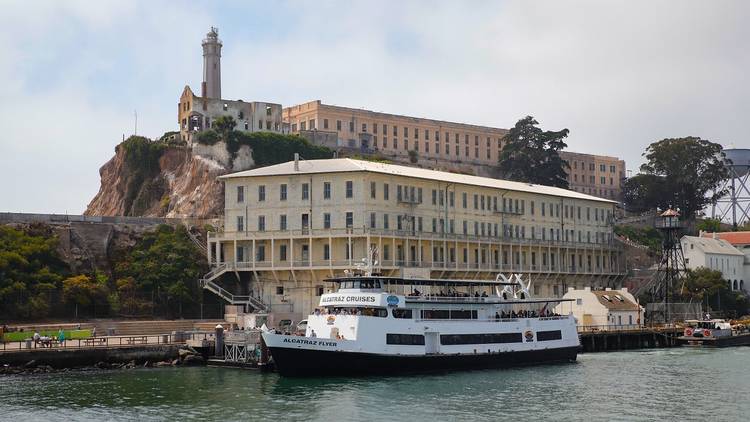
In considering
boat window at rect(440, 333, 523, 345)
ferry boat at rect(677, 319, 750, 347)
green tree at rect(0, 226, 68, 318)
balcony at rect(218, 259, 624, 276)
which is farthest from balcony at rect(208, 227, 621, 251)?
boat window at rect(440, 333, 523, 345)

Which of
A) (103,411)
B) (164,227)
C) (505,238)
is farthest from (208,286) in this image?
(103,411)

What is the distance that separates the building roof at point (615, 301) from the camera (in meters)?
86.0

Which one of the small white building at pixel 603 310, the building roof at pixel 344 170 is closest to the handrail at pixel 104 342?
the building roof at pixel 344 170

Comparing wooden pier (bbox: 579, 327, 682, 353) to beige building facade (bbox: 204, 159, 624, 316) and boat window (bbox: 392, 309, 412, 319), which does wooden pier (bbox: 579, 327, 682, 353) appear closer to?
beige building facade (bbox: 204, 159, 624, 316)

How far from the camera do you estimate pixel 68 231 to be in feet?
265

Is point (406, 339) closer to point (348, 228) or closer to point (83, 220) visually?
point (348, 228)

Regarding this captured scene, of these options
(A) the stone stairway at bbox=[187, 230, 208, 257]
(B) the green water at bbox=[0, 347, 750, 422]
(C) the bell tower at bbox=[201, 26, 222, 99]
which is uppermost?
(C) the bell tower at bbox=[201, 26, 222, 99]

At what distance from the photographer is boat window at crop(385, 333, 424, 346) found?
57.5 m

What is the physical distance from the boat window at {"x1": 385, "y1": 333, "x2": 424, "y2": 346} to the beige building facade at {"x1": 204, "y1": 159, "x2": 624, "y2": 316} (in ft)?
55.2

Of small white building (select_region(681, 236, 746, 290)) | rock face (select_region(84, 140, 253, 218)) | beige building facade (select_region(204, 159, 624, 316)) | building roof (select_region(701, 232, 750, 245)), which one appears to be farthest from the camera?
building roof (select_region(701, 232, 750, 245))

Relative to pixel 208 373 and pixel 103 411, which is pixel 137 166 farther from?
pixel 103 411

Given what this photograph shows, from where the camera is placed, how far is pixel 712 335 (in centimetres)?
8444

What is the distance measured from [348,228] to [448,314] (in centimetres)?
1959

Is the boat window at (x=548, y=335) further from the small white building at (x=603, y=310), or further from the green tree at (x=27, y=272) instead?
the green tree at (x=27, y=272)
